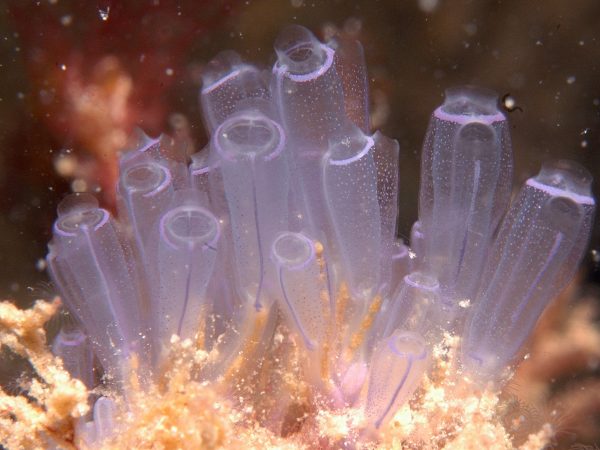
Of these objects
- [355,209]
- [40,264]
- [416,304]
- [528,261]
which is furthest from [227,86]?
[40,264]

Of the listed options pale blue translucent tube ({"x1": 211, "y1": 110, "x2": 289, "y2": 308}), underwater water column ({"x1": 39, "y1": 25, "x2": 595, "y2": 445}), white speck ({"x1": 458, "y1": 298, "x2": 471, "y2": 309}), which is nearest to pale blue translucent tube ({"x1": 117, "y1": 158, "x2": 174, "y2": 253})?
underwater water column ({"x1": 39, "y1": 25, "x2": 595, "y2": 445})

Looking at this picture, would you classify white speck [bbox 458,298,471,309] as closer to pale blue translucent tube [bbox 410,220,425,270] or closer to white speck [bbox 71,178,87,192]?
pale blue translucent tube [bbox 410,220,425,270]

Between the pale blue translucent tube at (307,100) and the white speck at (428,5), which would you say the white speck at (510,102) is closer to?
the white speck at (428,5)

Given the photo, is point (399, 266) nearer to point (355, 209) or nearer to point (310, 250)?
point (355, 209)

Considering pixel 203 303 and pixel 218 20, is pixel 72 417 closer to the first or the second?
pixel 203 303

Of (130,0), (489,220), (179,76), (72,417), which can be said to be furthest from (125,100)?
(489,220)
